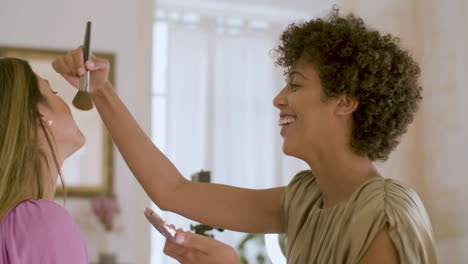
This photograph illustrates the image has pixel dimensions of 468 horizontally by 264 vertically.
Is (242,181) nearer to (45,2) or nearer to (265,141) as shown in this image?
(265,141)

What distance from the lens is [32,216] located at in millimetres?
1236

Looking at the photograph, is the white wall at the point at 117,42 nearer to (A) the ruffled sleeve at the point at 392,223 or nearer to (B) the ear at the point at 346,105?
(B) the ear at the point at 346,105

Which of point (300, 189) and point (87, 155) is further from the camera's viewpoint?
point (87, 155)

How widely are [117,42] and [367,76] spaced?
2876mm

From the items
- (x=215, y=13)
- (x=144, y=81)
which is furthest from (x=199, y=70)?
(x=144, y=81)

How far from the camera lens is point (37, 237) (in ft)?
3.99

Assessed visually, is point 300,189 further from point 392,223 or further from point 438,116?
point 438,116

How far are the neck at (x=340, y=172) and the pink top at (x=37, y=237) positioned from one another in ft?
2.05

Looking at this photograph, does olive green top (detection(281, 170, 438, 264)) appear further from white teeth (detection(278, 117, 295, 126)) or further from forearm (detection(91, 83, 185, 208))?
forearm (detection(91, 83, 185, 208))

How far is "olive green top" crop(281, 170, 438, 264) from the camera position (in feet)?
3.93

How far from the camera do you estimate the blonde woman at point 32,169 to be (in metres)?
1.22

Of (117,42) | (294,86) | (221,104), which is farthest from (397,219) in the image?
(221,104)

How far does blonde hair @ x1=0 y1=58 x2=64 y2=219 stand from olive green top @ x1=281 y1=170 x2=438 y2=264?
2.14ft

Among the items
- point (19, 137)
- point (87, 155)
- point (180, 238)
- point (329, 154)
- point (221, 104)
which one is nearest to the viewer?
point (180, 238)
